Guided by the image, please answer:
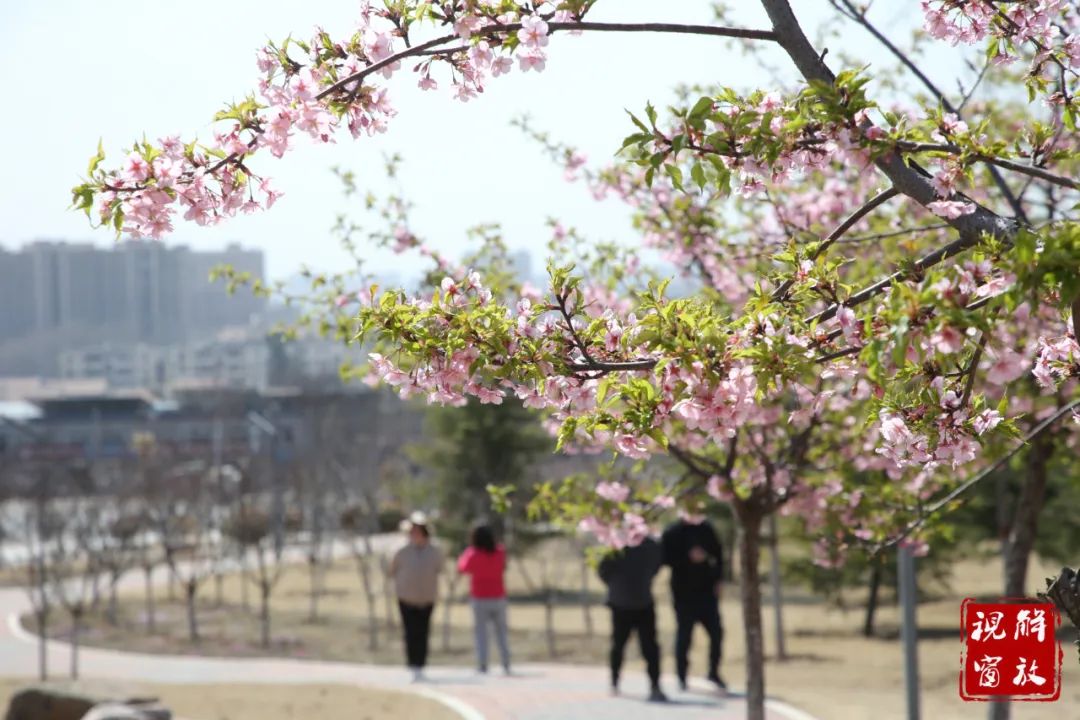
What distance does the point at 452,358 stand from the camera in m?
3.81

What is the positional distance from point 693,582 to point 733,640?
802 cm

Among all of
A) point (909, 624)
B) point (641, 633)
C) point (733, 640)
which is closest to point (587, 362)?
point (909, 624)

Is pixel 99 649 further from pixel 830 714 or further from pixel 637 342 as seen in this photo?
pixel 637 342

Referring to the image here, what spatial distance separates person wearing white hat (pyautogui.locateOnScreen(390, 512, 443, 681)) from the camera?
36.8 feet

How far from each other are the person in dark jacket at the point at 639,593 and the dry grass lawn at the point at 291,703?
135 cm

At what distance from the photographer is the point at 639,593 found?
9.95 m

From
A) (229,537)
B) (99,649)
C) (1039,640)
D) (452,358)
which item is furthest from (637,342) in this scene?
(229,537)

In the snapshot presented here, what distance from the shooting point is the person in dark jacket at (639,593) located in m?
9.90

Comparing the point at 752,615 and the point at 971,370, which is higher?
the point at 971,370

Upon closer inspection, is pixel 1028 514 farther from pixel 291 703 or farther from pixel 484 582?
pixel 291 703

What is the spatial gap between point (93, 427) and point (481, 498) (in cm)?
6789

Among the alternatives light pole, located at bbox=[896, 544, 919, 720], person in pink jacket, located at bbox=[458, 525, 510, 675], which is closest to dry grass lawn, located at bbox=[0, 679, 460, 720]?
person in pink jacket, located at bbox=[458, 525, 510, 675]

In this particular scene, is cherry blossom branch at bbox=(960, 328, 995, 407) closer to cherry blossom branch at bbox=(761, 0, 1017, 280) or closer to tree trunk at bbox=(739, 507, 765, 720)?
cherry blossom branch at bbox=(761, 0, 1017, 280)

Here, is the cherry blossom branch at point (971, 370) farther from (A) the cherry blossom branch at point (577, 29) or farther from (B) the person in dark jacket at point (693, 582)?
(B) the person in dark jacket at point (693, 582)
